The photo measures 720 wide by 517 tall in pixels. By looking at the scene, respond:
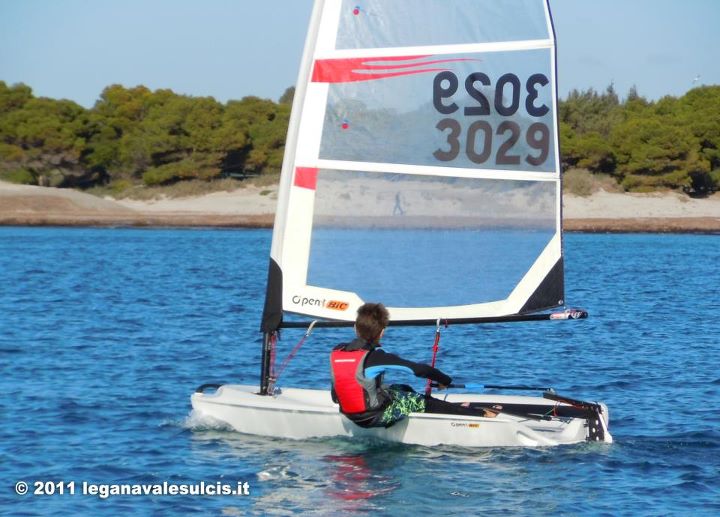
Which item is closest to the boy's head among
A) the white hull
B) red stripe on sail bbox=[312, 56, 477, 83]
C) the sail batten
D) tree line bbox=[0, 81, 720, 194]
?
the white hull

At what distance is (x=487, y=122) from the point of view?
31.3 ft

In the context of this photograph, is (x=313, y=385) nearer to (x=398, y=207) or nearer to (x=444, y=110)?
(x=398, y=207)

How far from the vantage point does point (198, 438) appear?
9508 mm

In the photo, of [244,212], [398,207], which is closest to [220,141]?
[244,212]

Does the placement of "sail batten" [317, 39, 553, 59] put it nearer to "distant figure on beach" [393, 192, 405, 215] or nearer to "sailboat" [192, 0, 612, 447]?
"sailboat" [192, 0, 612, 447]

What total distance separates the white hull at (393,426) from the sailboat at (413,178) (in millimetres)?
19

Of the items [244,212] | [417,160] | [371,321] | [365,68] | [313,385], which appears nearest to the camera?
[371,321]

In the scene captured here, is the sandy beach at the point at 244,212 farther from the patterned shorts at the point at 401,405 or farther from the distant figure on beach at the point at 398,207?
the patterned shorts at the point at 401,405

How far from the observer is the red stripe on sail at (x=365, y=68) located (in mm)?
9297

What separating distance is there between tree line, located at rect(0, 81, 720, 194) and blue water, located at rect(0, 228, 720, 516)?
30.6 m

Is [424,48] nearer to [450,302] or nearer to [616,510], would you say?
[450,302]

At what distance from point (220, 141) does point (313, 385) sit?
47344 millimetres

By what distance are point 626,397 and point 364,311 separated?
429 cm

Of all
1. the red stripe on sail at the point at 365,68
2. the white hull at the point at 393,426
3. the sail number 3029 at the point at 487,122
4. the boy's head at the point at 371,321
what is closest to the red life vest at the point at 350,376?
the boy's head at the point at 371,321
